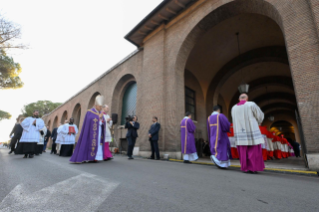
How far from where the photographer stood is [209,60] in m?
11.7

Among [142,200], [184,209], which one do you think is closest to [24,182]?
[142,200]

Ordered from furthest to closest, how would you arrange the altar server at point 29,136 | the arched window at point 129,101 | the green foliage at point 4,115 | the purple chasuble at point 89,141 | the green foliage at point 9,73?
the green foliage at point 4,115
the arched window at point 129,101
the green foliage at point 9,73
the altar server at point 29,136
the purple chasuble at point 89,141

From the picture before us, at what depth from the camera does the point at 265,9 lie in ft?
20.3

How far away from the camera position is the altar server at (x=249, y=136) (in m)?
3.97

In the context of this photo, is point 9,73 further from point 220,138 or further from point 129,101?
point 220,138

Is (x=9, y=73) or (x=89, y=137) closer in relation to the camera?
(x=89, y=137)

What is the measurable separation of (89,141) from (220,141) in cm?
411

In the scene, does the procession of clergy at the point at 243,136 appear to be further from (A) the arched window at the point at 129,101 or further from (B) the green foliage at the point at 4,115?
(B) the green foliage at the point at 4,115

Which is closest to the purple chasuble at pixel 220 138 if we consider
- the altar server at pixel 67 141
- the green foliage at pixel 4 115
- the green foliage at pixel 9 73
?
the altar server at pixel 67 141

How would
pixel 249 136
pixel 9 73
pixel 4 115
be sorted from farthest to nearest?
pixel 4 115, pixel 9 73, pixel 249 136

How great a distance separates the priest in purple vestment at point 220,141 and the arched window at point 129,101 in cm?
802

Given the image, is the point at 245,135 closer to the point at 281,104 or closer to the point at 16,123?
the point at 16,123

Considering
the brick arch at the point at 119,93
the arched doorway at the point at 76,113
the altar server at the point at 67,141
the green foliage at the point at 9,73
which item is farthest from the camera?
the arched doorway at the point at 76,113

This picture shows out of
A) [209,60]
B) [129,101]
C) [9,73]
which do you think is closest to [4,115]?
[9,73]
